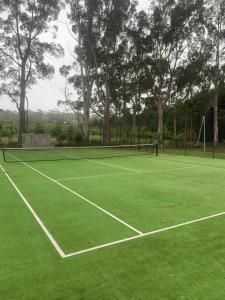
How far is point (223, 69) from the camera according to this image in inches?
1089

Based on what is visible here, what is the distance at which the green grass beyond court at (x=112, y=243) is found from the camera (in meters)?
3.01

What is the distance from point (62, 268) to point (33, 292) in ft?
1.70

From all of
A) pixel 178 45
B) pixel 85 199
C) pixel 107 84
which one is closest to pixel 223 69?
pixel 178 45

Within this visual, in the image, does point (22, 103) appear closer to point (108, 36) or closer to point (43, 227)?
point (108, 36)

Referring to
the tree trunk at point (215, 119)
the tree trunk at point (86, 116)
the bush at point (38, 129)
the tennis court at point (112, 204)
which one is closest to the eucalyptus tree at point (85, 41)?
the tree trunk at point (86, 116)

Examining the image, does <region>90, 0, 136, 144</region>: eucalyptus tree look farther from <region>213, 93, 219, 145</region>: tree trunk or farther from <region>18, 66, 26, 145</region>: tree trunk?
<region>213, 93, 219, 145</region>: tree trunk

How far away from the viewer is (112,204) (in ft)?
20.3

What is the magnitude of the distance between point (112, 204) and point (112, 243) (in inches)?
82.5

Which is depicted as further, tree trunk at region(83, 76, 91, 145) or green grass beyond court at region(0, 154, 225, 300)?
tree trunk at region(83, 76, 91, 145)

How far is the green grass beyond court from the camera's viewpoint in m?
3.01

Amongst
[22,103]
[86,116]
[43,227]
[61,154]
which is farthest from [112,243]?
[86,116]

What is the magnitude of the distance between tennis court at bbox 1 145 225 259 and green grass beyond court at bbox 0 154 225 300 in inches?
0.7

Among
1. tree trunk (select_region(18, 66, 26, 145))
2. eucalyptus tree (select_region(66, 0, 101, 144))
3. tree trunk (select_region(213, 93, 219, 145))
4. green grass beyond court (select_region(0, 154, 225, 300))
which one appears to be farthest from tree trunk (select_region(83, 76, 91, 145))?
green grass beyond court (select_region(0, 154, 225, 300))

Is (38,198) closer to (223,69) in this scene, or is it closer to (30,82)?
(30,82)
